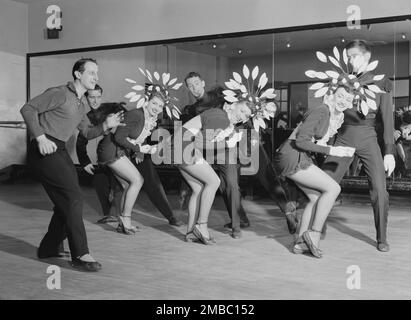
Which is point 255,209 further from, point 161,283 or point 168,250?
point 161,283

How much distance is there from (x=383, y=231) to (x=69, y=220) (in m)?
2.45

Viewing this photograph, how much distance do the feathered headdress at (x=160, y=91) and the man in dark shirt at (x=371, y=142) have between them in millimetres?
1730

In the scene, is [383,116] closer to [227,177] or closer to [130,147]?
[227,177]

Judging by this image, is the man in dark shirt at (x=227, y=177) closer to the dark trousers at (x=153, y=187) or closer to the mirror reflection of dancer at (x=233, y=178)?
the mirror reflection of dancer at (x=233, y=178)

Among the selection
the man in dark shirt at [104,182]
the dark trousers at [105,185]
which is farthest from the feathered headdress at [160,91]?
the dark trousers at [105,185]

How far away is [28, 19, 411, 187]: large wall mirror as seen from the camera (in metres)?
8.16

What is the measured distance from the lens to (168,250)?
17.0ft

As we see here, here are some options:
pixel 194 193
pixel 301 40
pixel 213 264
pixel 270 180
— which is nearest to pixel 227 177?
pixel 194 193

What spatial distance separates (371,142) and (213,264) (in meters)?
1.59

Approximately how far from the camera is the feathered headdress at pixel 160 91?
6.09 m

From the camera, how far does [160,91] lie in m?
6.07

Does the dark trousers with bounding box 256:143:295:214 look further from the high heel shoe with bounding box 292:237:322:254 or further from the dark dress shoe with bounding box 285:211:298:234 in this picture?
the high heel shoe with bounding box 292:237:322:254
